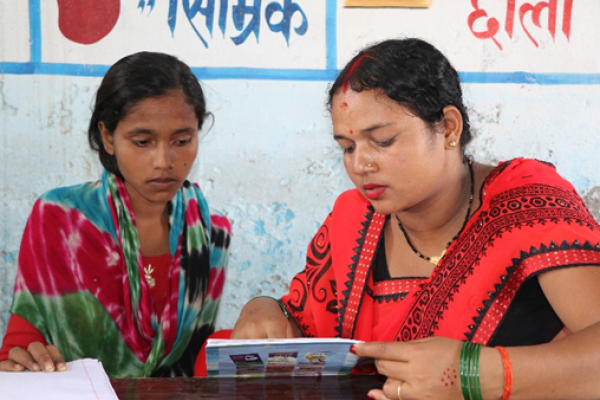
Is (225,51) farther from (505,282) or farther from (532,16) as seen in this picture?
(505,282)

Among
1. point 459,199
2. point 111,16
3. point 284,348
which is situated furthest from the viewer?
point 111,16

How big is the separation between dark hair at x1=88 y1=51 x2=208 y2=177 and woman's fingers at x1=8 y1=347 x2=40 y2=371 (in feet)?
3.21

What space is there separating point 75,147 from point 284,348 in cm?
Result: 191

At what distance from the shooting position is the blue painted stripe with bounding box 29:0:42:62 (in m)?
2.90

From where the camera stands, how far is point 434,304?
5.44 ft

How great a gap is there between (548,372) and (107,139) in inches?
70.1

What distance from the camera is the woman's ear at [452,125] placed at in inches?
67.7

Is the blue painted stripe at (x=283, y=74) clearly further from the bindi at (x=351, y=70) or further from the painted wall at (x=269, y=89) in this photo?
the bindi at (x=351, y=70)

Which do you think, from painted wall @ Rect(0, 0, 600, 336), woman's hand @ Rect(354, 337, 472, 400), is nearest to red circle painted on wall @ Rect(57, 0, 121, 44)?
painted wall @ Rect(0, 0, 600, 336)

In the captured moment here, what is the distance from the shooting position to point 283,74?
2.97m

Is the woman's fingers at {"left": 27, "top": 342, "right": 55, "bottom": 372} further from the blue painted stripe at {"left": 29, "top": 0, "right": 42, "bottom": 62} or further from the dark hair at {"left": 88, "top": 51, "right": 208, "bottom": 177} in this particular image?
the blue painted stripe at {"left": 29, "top": 0, "right": 42, "bottom": 62}

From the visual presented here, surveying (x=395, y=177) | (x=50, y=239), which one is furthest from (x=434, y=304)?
(x=50, y=239)

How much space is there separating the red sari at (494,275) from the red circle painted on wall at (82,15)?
5.51ft

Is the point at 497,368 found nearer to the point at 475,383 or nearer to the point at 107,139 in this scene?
the point at 475,383
